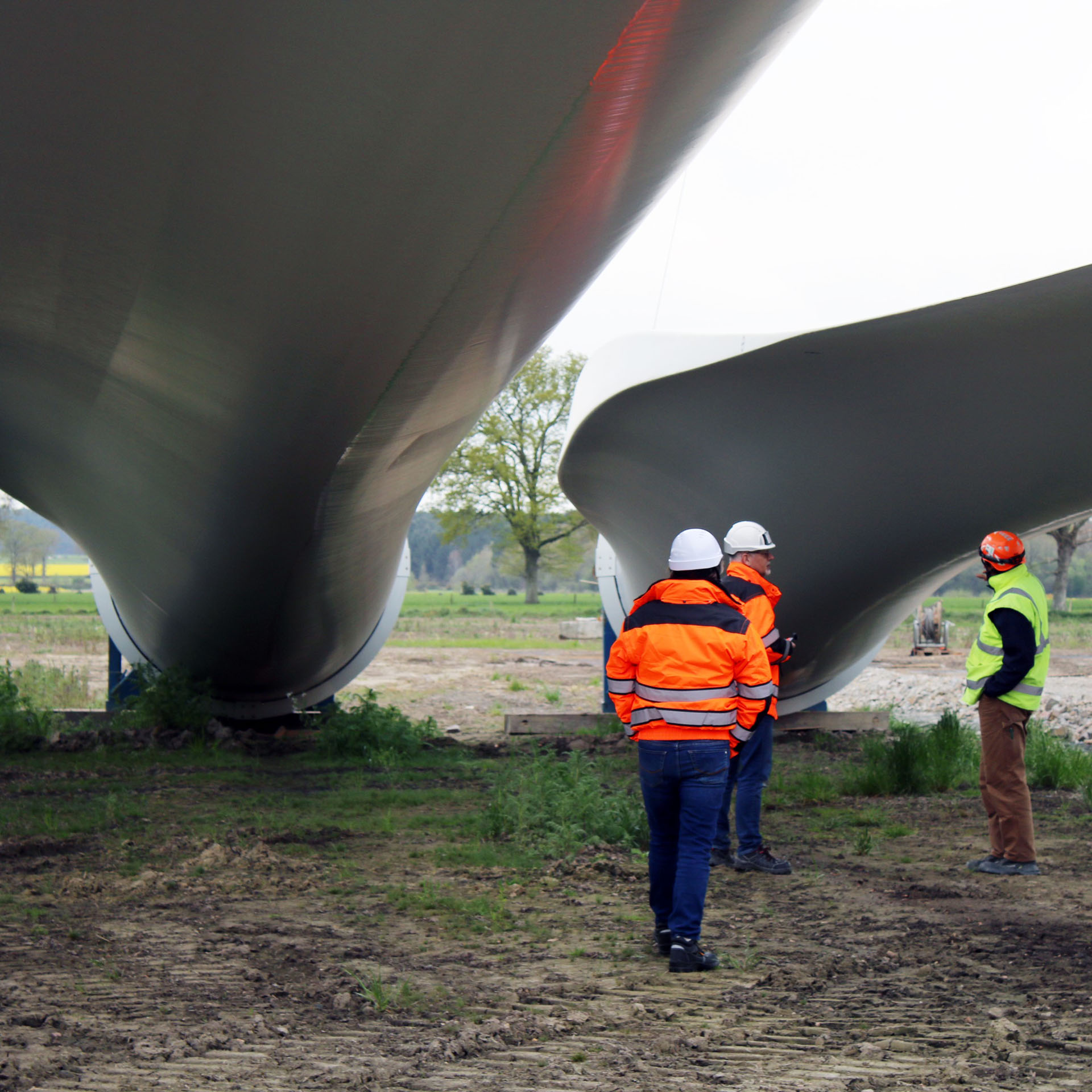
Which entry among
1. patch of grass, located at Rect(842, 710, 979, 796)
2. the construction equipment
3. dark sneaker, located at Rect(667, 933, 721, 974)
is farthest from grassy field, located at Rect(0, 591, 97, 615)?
dark sneaker, located at Rect(667, 933, 721, 974)

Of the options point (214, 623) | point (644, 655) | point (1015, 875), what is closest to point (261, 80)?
point (644, 655)

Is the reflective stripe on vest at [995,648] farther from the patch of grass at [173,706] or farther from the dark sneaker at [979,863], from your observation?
the patch of grass at [173,706]

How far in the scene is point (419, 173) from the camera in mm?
3496

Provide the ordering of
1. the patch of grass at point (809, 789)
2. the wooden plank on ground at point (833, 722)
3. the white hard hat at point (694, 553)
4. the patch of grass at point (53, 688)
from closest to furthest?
1. the white hard hat at point (694, 553)
2. the patch of grass at point (809, 789)
3. the wooden plank on ground at point (833, 722)
4. the patch of grass at point (53, 688)

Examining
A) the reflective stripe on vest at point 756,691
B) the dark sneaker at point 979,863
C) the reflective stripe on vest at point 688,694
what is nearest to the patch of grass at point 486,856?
the reflective stripe on vest at point 688,694

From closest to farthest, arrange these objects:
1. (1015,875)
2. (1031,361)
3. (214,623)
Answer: (1015,875) → (1031,361) → (214,623)

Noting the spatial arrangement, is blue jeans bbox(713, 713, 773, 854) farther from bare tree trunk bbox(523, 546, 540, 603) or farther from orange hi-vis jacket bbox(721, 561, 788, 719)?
bare tree trunk bbox(523, 546, 540, 603)

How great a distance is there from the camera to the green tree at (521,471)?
4350 cm

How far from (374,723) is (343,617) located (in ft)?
3.56

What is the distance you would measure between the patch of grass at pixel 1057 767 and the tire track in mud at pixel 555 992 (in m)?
2.98

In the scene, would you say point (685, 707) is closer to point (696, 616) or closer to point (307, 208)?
point (696, 616)

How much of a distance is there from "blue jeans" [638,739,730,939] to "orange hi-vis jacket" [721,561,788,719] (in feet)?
3.38

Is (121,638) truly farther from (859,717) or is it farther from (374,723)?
(859,717)

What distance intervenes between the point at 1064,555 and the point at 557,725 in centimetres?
3092
